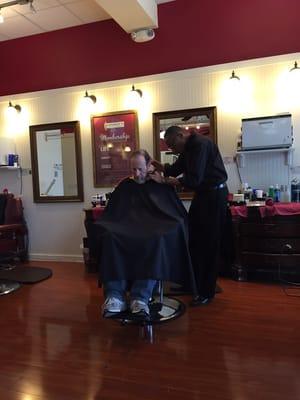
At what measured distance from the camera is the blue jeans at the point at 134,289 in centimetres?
207

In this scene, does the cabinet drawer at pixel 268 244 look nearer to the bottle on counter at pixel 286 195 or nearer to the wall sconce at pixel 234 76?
the bottle on counter at pixel 286 195

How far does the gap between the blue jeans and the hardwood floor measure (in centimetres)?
24

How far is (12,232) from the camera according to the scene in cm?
395

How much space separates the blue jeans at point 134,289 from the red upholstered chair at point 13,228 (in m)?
2.17

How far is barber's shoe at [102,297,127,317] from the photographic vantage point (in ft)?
6.62

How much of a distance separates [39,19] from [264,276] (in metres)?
3.55

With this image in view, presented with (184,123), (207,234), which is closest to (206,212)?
(207,234)

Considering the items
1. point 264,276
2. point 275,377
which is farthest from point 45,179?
point 275,377

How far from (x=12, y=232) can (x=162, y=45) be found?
8.64 feet

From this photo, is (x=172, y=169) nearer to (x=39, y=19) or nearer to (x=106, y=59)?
(x=106, y=59)

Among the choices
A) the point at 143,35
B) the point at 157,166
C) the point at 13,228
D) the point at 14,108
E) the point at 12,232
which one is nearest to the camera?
the point at 157,166

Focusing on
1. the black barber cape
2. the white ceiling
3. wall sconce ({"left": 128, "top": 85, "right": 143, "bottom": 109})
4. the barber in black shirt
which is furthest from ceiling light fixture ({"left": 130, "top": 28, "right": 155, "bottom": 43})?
the black barber cape

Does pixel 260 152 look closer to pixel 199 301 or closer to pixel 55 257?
pixel 199 301

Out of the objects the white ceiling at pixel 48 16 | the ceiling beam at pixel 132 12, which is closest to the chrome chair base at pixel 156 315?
the ceiling beam at pixel 132 12
